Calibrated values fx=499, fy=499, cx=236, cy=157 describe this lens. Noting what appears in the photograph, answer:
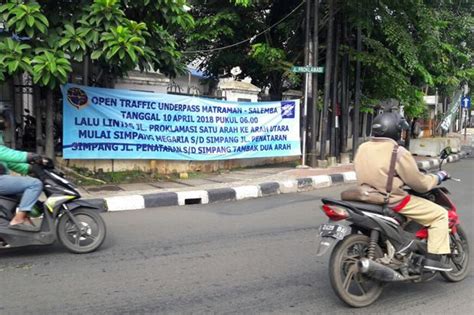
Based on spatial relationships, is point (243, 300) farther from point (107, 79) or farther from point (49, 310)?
point (107, 79)

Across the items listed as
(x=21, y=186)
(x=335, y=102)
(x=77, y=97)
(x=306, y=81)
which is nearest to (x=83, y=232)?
(x=21, y=186)

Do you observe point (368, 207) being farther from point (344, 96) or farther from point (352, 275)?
point (344, 96)

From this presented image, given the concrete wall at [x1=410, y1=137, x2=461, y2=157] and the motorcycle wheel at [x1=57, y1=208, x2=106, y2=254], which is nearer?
the motorcycle wheel at [x1=57, y1=208, x2=106, y2=254]

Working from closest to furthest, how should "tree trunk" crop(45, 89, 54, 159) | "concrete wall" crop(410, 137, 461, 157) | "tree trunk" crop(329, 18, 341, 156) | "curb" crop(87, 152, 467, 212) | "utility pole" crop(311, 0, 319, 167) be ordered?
"curb" crop(87, 152, 467, 212)
"tree trunk" crop(45, 89, 54, 159)
"utility pole" crop(311, 0, 319, 167)
"tree trunk" crop(329, 18, 341, 156)
"concrete wall" crop(410, 137, 461, 157)

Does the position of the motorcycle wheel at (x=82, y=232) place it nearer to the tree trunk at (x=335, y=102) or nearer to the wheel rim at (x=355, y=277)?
the wheel rim at (x=355, y=277)

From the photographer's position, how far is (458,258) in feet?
14.7

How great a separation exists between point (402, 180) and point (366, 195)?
1.02ft

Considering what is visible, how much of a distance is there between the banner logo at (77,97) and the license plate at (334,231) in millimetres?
6690

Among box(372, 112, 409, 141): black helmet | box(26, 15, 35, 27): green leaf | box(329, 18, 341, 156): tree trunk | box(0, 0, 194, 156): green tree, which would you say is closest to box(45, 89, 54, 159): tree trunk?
box(0, 0, 194, 156): green tree

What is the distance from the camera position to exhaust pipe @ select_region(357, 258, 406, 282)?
12.3 ft

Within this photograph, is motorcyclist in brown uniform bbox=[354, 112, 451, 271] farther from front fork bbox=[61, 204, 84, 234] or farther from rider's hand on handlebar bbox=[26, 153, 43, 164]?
rider's hand on handlebar bbox=[26, 153, 43, 164]

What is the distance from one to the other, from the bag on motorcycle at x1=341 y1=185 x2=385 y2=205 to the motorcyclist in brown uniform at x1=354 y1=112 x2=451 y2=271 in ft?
0.11

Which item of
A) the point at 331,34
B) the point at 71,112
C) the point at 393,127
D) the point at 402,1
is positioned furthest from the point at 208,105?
the point at 393,127

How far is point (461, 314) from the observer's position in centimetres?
381
